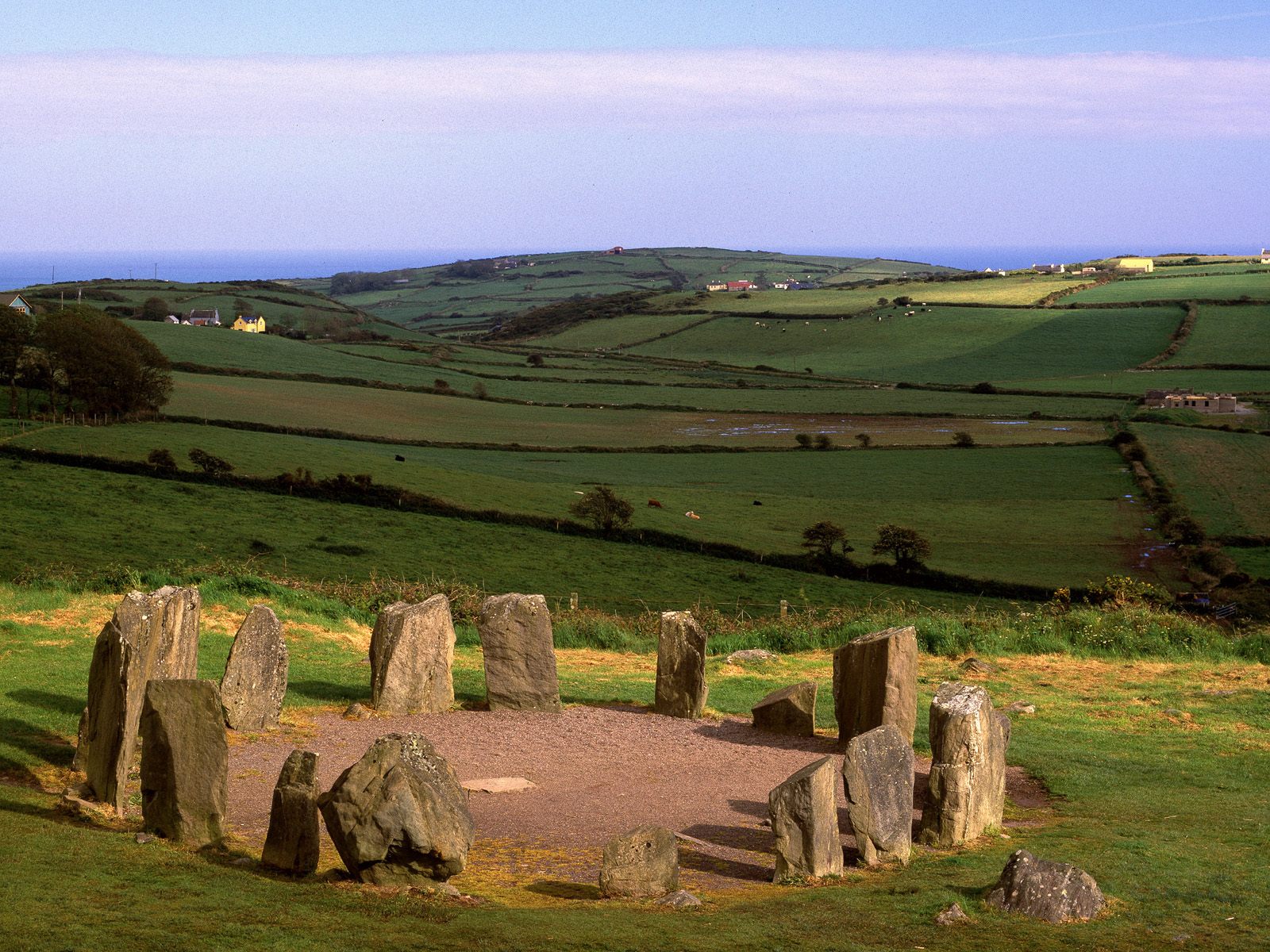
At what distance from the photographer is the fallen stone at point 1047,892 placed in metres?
11.3

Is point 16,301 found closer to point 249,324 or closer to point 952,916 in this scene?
point 249,324

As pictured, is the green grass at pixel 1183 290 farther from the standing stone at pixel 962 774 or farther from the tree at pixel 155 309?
the standing stone at pixel 962 774

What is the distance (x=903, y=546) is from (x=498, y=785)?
4118 cm

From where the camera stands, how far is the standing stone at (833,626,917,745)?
58.4ft

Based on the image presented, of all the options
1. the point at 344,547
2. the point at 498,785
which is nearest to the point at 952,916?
the point at 498,785

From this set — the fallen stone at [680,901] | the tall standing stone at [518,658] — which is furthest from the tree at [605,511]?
the fallen stone at [680,901]

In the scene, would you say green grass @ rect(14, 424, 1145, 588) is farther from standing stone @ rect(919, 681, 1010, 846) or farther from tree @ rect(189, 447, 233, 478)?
standing stone @ rect(919, 681, 1010, 846)

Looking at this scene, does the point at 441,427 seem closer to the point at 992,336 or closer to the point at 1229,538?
the point at 1229,538

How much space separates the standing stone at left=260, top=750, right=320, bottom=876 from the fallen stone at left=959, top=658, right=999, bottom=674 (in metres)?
15.4

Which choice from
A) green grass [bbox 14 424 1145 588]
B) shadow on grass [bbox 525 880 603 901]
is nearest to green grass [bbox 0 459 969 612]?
green grass [bbox 14 424 1145 588]

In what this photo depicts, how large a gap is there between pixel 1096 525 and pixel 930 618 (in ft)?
124

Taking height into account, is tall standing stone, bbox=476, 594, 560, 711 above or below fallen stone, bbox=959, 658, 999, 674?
above

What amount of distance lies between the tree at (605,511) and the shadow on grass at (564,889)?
146ft

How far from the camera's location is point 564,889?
1250 cm
